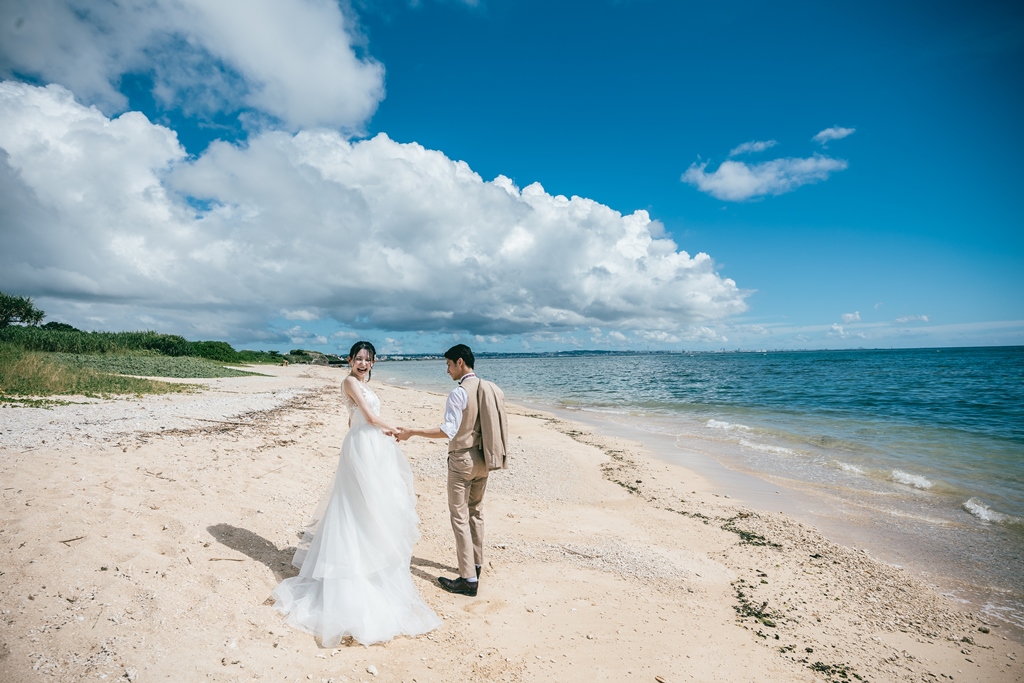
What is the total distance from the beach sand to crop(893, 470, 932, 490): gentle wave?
18.8ft

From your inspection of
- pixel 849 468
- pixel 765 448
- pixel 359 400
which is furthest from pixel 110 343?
pixel 849 468

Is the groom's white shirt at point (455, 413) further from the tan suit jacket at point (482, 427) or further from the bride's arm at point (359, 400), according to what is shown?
the bride's arm at point (359, 400)

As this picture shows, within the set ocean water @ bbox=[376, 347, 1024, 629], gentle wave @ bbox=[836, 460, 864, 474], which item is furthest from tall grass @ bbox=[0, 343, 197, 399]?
gentle wave @ bbox=[836, 460, 864, 474]

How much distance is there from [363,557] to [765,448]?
15.3 m

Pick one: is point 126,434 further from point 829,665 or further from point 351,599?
point 829,665

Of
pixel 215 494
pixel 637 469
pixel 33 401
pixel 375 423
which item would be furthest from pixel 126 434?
pixel 637 469

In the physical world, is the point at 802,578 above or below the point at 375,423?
below

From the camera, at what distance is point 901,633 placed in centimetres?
550

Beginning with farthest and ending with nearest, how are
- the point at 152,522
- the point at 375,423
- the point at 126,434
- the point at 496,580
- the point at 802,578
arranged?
1. the point at 126,434
2. the point at 802,578
3. the point at 496,580
4. the point at 152,522
5. the point at 375,423

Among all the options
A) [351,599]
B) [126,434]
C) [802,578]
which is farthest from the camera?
[126,434]

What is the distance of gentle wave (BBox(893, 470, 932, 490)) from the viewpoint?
38.5ft

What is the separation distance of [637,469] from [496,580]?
25.2 feet

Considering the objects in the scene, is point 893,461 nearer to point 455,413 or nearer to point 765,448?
point 765,448

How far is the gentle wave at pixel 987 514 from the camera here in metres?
9.41
